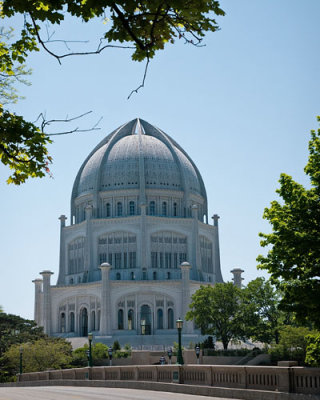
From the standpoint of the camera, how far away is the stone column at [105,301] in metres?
92.8

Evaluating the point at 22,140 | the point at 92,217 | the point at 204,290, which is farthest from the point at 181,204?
the point at 22,140

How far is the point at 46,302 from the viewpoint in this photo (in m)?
101

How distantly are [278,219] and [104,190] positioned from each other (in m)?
75.7

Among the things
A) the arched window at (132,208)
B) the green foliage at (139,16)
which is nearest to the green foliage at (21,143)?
the green foliage at (139,16)

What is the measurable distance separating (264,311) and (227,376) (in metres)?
51.2

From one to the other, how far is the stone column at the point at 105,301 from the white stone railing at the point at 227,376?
169ft

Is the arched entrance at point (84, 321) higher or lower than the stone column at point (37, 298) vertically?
lower

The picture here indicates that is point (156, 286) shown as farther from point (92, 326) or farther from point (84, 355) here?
point (84, 355)

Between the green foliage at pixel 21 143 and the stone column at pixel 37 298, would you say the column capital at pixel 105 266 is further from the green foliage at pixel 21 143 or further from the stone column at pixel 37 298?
the green foliage at pixel 21 143

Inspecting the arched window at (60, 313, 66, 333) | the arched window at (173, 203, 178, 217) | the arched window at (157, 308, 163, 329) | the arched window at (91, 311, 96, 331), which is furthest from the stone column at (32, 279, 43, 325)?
the arched window at (173, 203, 178, 217)

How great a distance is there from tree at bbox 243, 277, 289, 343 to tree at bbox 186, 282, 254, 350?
1109mm

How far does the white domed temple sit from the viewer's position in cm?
9556

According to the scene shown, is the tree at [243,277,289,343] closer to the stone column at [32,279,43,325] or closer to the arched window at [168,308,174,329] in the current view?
the arched window at [168,308,174,329]

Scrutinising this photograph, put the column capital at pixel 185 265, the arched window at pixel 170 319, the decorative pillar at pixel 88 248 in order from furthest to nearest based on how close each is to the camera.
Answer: the decorative pillar at pixel 88 248 < the arched window at pixel 170 319 < the column capital at pixel 185 265
